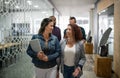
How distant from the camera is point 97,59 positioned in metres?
4.88

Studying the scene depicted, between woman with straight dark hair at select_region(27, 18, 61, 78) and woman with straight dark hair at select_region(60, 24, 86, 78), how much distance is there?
0.47 ft

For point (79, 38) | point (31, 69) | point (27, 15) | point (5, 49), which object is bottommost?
point (31, 69)

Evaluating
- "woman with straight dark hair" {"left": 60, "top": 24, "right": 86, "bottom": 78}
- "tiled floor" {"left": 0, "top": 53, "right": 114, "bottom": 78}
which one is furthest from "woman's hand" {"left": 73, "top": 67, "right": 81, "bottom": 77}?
"tiled floor" {"left": 0, "top": 53, "right": 114, "bottom": 78}

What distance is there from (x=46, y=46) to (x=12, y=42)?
96cm

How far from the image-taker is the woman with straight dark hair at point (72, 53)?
94.8 inches

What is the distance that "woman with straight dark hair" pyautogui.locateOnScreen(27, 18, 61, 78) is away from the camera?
7.51 feet

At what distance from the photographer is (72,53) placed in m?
2.40

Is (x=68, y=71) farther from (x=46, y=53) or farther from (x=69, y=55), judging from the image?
(x=46, y=53)

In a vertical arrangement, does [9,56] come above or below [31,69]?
above

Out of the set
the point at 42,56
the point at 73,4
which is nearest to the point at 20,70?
the point at 42,56

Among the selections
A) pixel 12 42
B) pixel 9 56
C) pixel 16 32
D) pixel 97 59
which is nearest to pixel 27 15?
pixel 16 32

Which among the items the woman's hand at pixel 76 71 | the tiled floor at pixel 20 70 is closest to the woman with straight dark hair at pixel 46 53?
the woman's hand at pixel 76 71

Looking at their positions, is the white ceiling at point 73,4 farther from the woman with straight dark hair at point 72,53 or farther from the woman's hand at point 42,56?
the woman's hand at point 42,56

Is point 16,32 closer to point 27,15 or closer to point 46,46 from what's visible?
point 27,15
